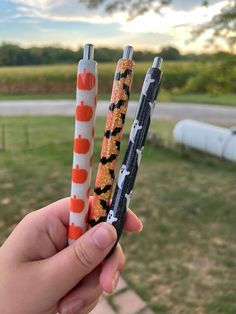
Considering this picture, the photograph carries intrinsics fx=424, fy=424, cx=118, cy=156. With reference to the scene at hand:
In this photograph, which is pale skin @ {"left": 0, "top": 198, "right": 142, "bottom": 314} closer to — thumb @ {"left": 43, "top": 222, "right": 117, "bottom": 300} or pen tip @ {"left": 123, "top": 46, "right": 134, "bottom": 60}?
thumb @ {"left": 43, "top": 222, "right": 117, "bottom": 300}

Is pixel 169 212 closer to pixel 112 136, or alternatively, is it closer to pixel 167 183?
pixel 167 183

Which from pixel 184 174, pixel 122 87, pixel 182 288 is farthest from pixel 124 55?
pixel 184 174

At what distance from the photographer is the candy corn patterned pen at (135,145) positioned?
0.54 m

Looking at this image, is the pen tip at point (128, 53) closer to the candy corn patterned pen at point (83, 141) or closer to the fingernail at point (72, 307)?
the candy corn patterned pen at point (83, 141)

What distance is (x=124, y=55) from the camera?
533 millimetres

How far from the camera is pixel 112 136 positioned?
22.0 inches

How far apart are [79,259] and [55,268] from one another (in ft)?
0.13

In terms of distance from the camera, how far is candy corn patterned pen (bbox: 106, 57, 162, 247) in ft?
1.76

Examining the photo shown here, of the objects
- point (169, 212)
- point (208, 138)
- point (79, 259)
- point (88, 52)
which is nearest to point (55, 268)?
point (79, 259)

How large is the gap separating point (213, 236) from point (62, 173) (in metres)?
1.38

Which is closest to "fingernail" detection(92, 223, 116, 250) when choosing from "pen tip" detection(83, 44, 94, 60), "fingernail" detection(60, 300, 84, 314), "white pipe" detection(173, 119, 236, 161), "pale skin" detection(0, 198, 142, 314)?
"pale skin" detection(0, 198, 142, 314)

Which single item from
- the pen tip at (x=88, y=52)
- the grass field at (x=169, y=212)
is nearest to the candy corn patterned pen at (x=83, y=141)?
the pen tip at (x=88, y=52)

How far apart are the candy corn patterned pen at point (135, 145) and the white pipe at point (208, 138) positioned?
3.05 m

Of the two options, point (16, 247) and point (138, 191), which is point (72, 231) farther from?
point (138, 191)
